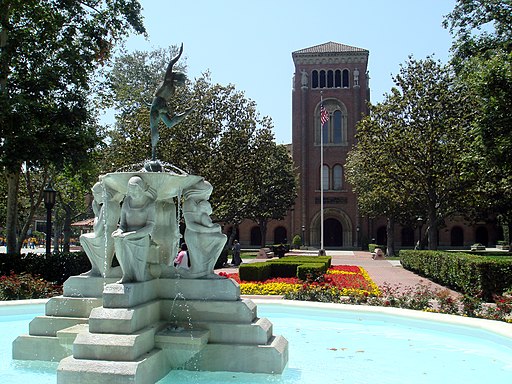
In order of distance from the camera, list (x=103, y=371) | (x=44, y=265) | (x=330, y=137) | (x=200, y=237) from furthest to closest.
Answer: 1. (x=330, y=137)
2. (x=44, y=265)
3. (x=200, y=237)
4. (x=103, y=371)

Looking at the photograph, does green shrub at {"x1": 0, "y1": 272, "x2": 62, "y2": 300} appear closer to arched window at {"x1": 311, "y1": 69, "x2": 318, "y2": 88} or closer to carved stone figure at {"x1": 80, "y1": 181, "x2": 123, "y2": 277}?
carved stone figure at {"x1": 80, "y1": 181, "x2": 123, "y2": 277}

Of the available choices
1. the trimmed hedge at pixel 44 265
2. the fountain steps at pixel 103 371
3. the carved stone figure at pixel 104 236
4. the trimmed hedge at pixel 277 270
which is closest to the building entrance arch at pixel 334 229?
the trimmed hedge at pixel 277 270

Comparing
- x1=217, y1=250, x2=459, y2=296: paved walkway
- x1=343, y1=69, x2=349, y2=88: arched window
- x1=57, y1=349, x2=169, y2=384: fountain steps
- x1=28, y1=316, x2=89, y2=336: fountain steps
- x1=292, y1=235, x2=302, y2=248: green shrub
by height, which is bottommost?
x1=217, y1=250, x2=459, y2=296: paved walkway

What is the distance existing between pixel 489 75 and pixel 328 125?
45.8 meters

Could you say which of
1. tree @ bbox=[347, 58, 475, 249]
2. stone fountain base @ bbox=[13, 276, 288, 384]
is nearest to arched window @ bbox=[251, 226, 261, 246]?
tree @ bbox=[347, 58, 475, 249]

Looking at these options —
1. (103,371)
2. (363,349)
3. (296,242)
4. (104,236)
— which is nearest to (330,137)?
(296,242)

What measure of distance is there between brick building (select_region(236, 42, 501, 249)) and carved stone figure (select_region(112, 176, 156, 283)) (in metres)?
54.1

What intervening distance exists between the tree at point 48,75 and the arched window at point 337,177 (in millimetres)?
43395

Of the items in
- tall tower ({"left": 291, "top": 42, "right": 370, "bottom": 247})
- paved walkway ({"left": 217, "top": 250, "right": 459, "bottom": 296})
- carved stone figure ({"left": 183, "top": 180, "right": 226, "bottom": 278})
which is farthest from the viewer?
tall tower ({"left": 291, "top": 42, "right": 370, "bottom": 247})

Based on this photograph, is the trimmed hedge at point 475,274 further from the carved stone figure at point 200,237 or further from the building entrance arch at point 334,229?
the building entrance arch at point 334,229

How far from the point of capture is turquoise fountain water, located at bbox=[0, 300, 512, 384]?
6324 millimetres

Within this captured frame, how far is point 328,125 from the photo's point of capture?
205ft

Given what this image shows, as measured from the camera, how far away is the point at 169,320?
6.95 metres

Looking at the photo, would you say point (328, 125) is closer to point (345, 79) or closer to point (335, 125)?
point (335, 125)
